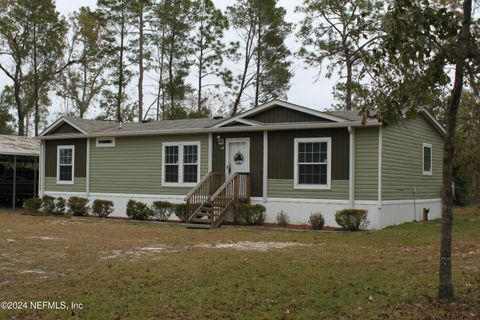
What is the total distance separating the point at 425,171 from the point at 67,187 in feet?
45.1

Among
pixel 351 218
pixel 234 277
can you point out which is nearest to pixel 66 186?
pixel 351 218

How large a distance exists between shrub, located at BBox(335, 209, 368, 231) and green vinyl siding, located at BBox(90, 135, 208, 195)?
5467 mm

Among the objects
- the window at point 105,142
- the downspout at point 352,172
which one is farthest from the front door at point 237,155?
the window at point 105,142

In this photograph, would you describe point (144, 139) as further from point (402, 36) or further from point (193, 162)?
point (402, 36)

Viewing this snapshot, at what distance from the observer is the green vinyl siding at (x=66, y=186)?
21875 mm

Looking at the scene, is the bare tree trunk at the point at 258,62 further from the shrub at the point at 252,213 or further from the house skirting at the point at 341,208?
the shrub at the point at 252,213

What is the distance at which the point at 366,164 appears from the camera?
15906 mm

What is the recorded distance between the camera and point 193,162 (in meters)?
19.2

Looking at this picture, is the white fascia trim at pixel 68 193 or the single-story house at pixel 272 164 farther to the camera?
the white fascia trim at pixel 68 193

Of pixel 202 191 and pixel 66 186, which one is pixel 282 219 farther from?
pixel 66 186

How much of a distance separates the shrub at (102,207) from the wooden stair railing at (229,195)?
491 centimetres

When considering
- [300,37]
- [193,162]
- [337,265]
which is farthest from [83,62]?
[337,265]

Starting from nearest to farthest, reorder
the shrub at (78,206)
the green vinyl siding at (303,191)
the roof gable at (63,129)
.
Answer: the green vinyl siding at (303,191), the shrub at (78,206), the roof gable at (63,129)

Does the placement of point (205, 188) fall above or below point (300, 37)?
below
